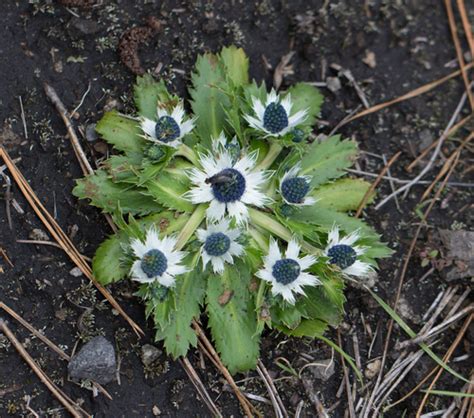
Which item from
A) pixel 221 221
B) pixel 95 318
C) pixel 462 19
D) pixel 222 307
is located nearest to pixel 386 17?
pixel 462 19

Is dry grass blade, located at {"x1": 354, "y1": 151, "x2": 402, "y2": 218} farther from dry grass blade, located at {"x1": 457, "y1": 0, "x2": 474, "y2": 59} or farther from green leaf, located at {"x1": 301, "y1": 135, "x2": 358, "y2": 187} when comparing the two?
dry grass blade, located at {"x1": 457, "y1": 0, "x2": 474, "y2": 59}

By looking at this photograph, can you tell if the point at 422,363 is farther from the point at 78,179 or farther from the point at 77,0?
the point at 77,0

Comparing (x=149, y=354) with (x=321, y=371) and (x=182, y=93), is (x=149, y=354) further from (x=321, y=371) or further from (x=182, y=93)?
(x=182, y=93)

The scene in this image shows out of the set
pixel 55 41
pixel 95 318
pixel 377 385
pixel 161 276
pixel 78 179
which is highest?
pixel 55 41

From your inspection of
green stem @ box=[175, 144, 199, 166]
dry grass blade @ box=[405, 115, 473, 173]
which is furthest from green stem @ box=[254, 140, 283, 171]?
dry grass blade @ box=[405, 115, 473, 173]

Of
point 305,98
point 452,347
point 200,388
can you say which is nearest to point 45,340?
point 200,388

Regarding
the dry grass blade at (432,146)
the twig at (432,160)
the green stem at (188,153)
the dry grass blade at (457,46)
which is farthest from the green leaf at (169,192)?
the dry grass blade at (457,46)

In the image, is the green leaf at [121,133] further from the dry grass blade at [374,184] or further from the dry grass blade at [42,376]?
the dry grass blade at [374,184]
